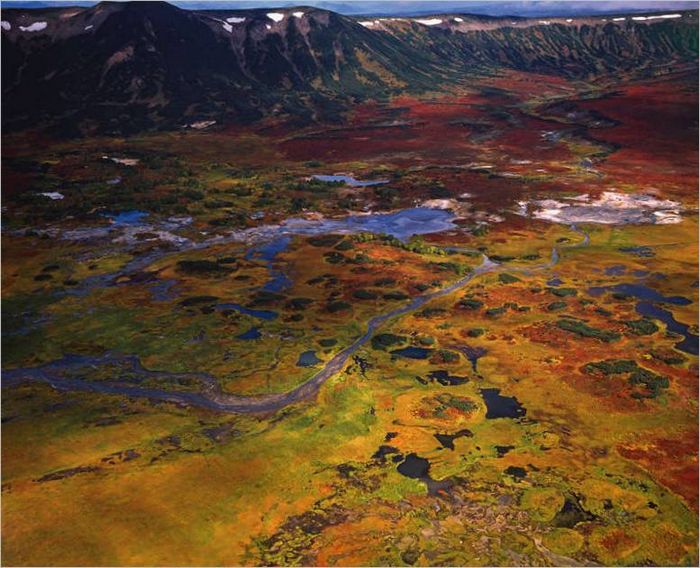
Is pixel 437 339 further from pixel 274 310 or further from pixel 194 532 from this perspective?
pixel 194 532

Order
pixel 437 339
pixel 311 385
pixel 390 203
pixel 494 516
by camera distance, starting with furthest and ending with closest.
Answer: pixel 390 203, pixel 437 339, pixel 311 385, pixel 494 516

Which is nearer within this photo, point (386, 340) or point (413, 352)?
point (413, 352)

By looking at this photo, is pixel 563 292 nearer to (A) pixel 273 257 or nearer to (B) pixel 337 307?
(B) pixel 337 307

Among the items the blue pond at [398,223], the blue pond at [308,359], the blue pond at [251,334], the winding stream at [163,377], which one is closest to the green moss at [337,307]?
the winding stream at [163,377]

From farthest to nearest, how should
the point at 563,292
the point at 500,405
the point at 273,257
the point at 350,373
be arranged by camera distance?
the point at 273,257, the point at 563,292, the point at 350,373, the point at 500,405

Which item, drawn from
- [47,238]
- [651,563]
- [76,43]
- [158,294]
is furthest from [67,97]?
[651,563]

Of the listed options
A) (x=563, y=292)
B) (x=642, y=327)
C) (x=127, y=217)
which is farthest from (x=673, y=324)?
(x=127, y=217)
